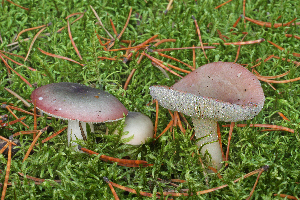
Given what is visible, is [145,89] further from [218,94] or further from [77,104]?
[77,104]

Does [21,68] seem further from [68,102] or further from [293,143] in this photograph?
[293,143]

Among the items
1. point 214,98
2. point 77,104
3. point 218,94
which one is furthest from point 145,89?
point 214,98

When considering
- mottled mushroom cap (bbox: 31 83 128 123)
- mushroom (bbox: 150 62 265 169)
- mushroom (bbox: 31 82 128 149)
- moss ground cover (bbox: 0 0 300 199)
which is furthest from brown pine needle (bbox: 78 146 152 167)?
mushroom (bbox: 150 62 265 169)

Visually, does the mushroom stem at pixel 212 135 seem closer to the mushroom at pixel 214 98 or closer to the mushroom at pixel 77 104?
the mushroom at pixel 214 98

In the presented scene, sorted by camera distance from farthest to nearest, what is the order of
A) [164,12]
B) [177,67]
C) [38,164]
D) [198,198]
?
[164,12] → [177,67] → [38,164] → [198,198]

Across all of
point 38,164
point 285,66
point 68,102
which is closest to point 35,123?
point 38,164

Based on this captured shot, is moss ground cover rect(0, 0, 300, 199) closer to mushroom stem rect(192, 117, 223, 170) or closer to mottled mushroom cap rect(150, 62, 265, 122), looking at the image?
mushroom stem rect(192, 117, 223, 170)
